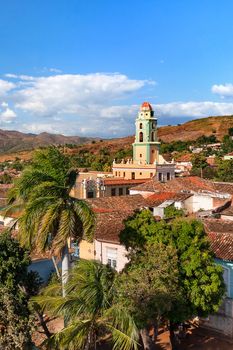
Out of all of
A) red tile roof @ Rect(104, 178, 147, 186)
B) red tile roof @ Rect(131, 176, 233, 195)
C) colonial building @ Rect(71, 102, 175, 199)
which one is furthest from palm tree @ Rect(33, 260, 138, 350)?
colonial building @ Rect(71, 102, 175, 199)

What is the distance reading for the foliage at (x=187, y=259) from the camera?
12945mm

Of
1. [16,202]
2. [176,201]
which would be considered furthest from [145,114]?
[16,202]

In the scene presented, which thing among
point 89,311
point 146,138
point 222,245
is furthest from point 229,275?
point 146,138

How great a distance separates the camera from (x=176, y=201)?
2909cm

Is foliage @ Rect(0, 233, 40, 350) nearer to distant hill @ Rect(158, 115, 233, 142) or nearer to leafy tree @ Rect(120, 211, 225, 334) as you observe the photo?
leafy tree @ Rect(120, 211, 225, 334)

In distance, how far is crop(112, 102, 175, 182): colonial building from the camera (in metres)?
50.3

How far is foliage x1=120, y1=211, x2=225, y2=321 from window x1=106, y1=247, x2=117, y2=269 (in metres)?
4.46

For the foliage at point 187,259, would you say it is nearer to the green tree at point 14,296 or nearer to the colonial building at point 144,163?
the green tree at point 14,296

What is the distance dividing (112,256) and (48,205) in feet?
25.1

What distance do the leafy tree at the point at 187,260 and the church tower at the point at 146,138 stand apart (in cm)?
3669

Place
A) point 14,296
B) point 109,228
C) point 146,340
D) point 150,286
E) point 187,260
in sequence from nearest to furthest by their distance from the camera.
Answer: point 14,296
point 150,286
point 146,340
point 187,260
point 109,228

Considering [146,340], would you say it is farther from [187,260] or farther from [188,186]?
[188,186]

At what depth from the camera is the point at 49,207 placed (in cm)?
1179

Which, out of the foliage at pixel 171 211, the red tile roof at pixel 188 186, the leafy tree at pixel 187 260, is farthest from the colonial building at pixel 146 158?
the leafy tree at pixel 187 260
